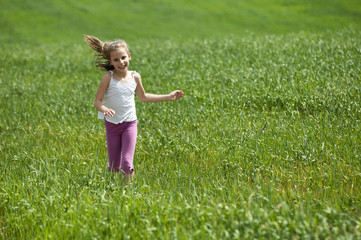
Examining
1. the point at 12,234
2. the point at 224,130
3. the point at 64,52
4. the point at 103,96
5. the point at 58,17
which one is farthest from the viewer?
the point at 58,17

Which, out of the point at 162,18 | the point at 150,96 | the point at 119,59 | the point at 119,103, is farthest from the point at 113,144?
the point at 162,18

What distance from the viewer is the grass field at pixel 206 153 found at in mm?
3768

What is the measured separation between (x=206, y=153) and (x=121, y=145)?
1.16m

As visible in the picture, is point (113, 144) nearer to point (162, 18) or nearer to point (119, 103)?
point (119, 103)

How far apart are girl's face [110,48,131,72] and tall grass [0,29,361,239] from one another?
125cm

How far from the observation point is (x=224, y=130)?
6.20 m

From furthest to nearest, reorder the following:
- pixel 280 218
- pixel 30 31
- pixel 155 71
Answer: pixel 30 31, pixel 155 71, pixel 280 218

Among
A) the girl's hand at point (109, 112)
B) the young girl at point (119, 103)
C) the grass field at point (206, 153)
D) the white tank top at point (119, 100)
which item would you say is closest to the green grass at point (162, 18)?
the grass field at point (206, 153)

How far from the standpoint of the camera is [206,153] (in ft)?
18.6

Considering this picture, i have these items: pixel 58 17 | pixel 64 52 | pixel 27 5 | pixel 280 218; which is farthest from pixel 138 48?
pixel 27 5

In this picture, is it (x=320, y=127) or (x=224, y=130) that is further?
(x=224, y=130)

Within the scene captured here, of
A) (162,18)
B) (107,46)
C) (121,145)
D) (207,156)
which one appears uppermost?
(107,46)

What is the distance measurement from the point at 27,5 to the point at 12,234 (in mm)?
28532

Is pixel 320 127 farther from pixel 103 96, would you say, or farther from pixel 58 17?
pixel 58 17
